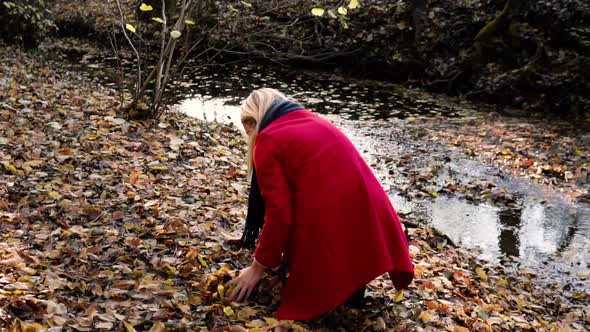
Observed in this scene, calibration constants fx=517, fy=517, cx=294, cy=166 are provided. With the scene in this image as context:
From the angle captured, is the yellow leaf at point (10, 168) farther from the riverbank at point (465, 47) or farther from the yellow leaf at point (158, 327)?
the riverbank at point (465, 47)

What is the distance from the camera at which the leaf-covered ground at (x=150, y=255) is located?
10.1 feet

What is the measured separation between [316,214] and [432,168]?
525 cm

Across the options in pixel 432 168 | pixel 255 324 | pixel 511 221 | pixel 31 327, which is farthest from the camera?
pixel 432 168

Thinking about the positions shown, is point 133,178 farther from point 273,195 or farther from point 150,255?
point 273,195

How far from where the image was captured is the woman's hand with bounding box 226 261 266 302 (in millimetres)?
3152

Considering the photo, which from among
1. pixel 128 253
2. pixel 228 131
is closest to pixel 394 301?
pixel 128 253

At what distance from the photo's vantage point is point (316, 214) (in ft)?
9.55

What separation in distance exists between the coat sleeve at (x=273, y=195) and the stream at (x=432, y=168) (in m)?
3.26

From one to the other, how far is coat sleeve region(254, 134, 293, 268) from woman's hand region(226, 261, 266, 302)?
0.81 feet

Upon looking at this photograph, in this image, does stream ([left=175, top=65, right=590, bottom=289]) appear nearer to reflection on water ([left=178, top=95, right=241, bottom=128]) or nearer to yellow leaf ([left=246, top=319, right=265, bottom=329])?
reflection on water ([left=178, top=95, right=241, bottom=128])

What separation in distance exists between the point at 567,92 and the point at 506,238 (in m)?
6.02

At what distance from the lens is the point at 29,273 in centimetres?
321

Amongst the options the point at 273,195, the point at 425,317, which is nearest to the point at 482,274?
the point at 425,317

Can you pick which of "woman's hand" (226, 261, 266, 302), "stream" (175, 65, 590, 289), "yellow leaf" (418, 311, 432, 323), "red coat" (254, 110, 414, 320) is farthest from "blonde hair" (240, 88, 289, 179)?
"stream" (175, 65, 590, 289)
